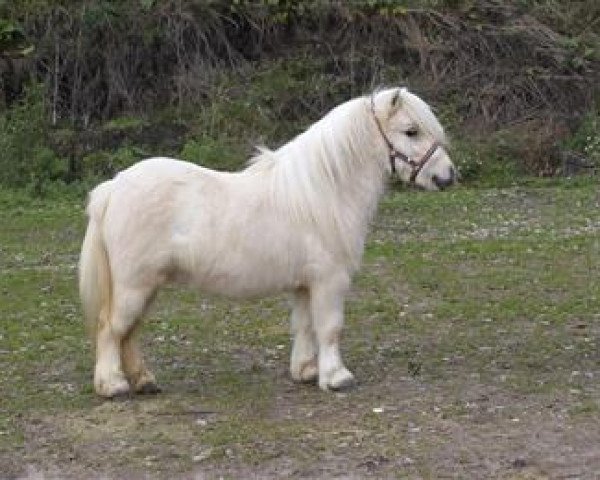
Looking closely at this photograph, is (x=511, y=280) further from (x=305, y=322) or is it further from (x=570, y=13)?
(x=570, y=13)

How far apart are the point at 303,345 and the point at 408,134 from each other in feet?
4.84

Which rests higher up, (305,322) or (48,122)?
(305,322)

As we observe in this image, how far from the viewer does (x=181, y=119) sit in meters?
19.3

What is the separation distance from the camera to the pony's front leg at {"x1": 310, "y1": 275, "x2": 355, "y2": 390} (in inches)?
300

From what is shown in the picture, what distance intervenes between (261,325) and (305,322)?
1783 mm

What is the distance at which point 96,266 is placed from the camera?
7.61 m

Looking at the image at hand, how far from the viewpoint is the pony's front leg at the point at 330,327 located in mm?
7613

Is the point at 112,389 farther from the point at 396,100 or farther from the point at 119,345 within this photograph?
the point at 396,100

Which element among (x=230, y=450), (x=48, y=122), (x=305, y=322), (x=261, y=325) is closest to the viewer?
(x=230, y=450)

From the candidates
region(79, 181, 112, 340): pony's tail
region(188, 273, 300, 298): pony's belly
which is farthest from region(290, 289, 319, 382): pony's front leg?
region(79, 181, 112, 340): pony's tail

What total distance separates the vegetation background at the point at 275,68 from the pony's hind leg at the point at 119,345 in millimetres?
10680

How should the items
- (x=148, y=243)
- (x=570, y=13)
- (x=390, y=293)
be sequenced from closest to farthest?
(x=148, y=243), (x=390, y=293), (x=570, y=13)

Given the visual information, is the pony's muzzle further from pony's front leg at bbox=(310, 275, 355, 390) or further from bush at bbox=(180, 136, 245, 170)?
bush at bbox=(180, 136, 245, 170)

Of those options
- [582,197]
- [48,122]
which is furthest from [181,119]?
[582,197]
